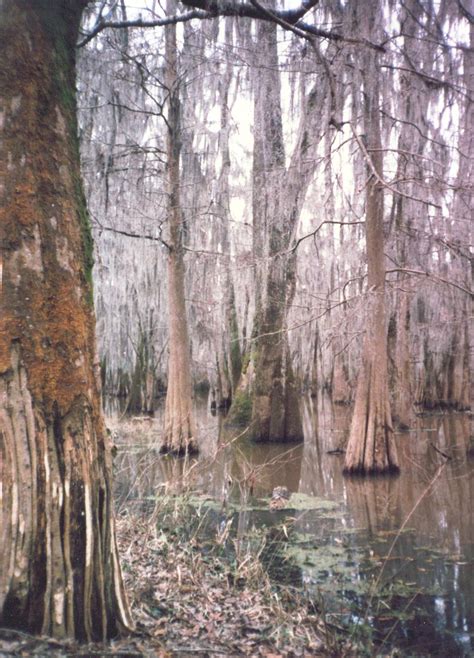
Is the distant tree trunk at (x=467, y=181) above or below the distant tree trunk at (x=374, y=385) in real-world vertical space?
above

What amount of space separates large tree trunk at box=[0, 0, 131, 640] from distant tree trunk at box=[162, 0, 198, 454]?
8.81 metres

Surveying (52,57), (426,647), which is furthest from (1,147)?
(426,647)

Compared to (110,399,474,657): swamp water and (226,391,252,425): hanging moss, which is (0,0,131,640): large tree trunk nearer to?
(110,399,474,657): swamp water

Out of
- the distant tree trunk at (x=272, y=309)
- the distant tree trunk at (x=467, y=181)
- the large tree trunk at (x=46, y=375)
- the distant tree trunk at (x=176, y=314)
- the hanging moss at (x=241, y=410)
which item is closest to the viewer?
the large tree trunk at (x=46, y=375)

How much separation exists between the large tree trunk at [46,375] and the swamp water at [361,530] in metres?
1.62

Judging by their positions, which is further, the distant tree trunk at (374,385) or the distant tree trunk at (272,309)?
the distant tree trunk at (272,309)

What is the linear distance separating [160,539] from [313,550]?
147 cm

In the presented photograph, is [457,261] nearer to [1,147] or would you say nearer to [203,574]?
[203,574]

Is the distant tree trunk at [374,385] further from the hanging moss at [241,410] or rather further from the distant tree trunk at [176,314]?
the hanging moss at [241,410]

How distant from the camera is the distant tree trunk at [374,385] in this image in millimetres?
9289

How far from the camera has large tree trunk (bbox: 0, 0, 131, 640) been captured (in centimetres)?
248

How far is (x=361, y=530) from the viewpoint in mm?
6254

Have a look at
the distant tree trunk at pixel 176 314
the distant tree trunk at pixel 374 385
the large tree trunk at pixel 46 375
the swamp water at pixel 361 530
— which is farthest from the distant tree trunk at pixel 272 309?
the large tree trunk at pixel 46 375

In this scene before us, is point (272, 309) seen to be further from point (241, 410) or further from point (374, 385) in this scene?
point (374, 385)
